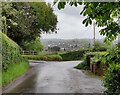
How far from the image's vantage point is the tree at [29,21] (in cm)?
2533

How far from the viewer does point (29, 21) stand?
1086 inches

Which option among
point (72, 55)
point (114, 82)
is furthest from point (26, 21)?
point (114, 82)

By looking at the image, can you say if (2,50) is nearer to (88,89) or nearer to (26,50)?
(88,89)

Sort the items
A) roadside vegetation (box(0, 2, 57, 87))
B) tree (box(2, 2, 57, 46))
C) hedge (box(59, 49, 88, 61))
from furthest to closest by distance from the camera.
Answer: hedge (box(59, 49, 88, 61)), tree (box(2, 2, 57, 46)), roadside vegetation (box(0, 2, 57, 87))

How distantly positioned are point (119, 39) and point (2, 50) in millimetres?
11271

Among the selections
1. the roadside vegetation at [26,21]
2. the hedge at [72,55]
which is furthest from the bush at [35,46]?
the roadside vegetation at [26,21]

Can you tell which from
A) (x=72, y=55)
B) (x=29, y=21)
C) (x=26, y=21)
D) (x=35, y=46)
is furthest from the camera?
(x=35, y=46)

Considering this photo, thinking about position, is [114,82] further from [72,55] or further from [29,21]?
[72,55]

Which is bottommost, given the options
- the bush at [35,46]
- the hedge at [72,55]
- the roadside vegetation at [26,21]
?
the hedge at [72,55]

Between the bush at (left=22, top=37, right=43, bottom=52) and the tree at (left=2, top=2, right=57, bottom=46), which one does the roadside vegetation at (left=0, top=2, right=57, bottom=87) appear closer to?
the tree at (left=2, top=2, right=57, bottom=46)

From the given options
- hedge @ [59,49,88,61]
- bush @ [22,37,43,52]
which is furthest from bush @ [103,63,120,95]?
bush @ [22,37,43,52]

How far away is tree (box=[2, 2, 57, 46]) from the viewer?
83.1ft

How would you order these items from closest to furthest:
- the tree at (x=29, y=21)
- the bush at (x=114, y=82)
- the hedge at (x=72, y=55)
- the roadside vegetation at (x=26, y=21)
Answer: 1. the bush at (x=114, y=82)
2. the roadside vegetation at (x=26, y=21)
3. the tree at (x=29, y=21)
4. the hedge at (x=72, y=55)

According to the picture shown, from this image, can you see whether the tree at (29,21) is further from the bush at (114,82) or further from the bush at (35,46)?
the bush at (114,82)
